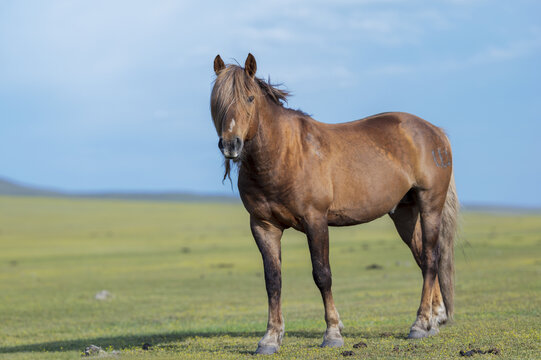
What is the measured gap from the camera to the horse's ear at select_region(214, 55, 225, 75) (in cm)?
778

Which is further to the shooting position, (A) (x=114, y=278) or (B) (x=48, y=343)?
(A) (x=114, y=278)

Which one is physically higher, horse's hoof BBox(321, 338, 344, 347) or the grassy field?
horse's hoof BBox(321, 338, 344, 347)

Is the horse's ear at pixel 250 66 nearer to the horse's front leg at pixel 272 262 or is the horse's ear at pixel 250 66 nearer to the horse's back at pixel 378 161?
the horse's back at pixel 378 161

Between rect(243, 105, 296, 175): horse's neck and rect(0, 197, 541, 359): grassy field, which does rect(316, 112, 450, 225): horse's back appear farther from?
rect(0, 197, 541, 359): grassy field

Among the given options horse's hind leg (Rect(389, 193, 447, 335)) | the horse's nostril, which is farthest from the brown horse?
horse's hind leg (Rect(389, 193, 447, 335))

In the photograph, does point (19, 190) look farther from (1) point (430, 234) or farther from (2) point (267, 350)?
(2) point (267, 350)

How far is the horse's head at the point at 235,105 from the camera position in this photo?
7160 mm


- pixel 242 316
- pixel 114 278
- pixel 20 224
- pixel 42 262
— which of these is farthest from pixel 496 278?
pixel 20 224

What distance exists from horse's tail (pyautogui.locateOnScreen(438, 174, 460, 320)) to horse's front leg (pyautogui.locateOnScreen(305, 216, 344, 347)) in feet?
8.40

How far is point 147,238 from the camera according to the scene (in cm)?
5550

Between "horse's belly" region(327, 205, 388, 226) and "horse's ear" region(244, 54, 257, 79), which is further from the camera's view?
"horse's belly" region(327, 205, 388, 226)

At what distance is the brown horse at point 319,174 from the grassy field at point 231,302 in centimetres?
88

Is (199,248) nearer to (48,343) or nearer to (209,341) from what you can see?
(48,343)

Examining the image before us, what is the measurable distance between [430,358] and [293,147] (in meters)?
2.86
